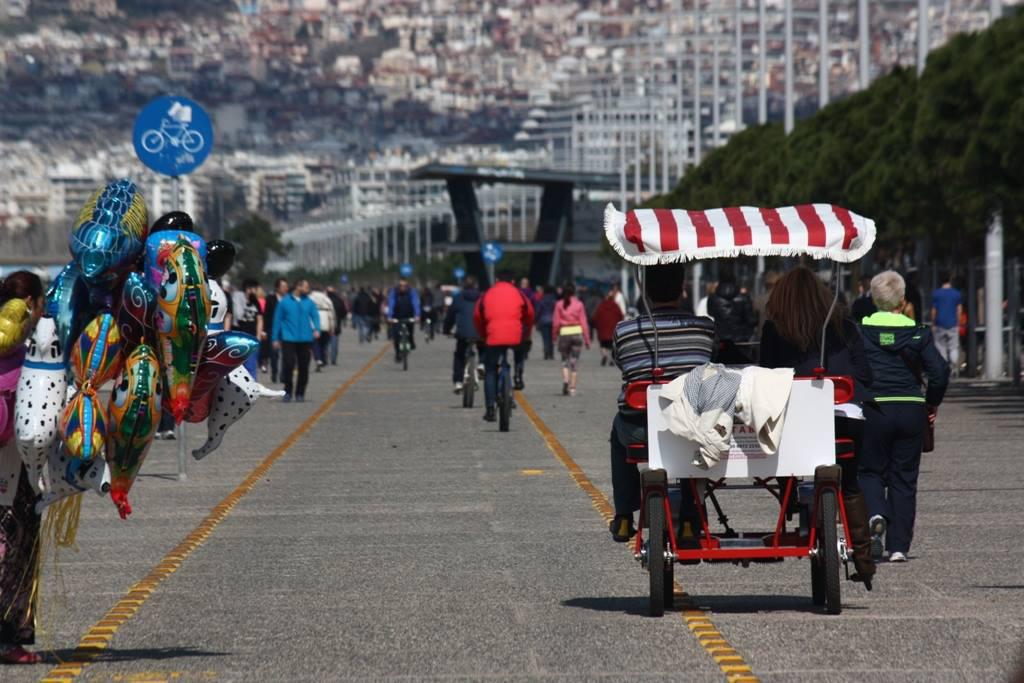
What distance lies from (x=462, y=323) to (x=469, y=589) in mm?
20321

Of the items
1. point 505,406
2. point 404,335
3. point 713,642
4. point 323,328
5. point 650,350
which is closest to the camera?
point 713,642

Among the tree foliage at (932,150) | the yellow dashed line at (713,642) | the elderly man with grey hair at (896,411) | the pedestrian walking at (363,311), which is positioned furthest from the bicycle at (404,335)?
the elderly man with grey hair at (896,411)

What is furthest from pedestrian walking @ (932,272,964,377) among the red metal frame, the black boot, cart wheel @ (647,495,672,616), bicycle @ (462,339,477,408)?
cart wheel @ (647,495,672,616)

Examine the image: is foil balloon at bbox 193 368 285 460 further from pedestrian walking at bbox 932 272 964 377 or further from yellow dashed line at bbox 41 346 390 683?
pedestrian walking at bbox 932 272 964 377

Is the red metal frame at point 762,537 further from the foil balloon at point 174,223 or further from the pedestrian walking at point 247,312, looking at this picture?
the pedestrian walking at point 247,312

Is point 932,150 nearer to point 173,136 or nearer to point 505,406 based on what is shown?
point 505,406

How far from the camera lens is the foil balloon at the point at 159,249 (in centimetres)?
897

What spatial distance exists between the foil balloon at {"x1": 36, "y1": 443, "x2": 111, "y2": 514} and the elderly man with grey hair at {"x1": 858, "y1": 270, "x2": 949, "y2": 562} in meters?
5.06

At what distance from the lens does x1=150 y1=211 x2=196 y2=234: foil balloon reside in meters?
9.27

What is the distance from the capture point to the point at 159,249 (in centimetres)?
904

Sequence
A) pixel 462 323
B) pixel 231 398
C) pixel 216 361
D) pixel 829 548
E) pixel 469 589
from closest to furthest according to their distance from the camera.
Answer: pixel 216 361
pixel 231 398
pixel 829 548
pixel 469 589
pixel 462 323

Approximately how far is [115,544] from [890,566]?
459 centimetres

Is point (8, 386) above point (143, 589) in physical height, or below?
above

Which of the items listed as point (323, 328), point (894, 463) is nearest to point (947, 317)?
point (323, 328)
